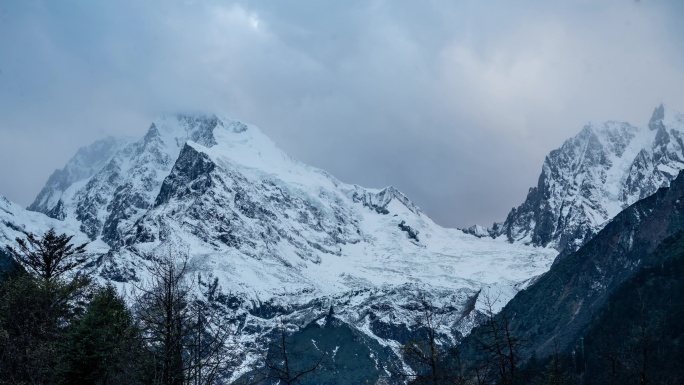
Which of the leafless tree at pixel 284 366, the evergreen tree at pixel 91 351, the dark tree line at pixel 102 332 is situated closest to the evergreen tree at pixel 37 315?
the dark tree line at pixel 102 332

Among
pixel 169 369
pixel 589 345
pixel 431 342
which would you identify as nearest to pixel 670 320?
pixel 589 345

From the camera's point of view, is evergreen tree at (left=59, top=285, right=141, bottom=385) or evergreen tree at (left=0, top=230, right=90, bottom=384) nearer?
evergreen tree at (left=0, top=230, right=90, bottom=384)

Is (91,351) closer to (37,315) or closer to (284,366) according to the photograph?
(37,315)

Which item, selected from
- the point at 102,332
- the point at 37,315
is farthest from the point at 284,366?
the point at 37,315

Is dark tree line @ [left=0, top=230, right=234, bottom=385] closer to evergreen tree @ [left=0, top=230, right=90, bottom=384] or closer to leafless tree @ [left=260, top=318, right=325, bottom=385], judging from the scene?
evergreen tree @ [left=0, top=230, right=90, bottom=384]

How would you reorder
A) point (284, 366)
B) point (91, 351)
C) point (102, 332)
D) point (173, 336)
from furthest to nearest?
point (102, 332), point (91, 351), point (284, 366), point (173, 336)

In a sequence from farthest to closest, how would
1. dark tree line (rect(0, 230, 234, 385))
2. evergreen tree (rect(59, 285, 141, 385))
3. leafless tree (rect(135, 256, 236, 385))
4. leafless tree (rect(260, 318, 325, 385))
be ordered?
evergreen tree (rect(59, 285, 141, 385)) < leafless tree (rect(260, 318, 325, 385)) < dark tree line (rect(0, 230, 234, 385)) < leafless tree (rect(135, 256, 236, 385))

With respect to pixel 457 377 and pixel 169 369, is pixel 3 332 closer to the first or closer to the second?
pixel 169 369

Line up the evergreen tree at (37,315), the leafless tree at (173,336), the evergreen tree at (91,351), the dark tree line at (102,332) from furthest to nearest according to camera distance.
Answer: the evergreen tree at (91,351), the evergreen tree at (37,315), the dark tree line at (102,332), the leafless tree at (173,336)

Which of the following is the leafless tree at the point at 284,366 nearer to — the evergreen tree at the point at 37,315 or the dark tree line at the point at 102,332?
the dark tree line at the point at 102,332

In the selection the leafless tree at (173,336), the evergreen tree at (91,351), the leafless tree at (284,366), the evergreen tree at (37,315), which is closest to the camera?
the leafless tree at (173,336)

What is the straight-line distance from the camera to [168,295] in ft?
104

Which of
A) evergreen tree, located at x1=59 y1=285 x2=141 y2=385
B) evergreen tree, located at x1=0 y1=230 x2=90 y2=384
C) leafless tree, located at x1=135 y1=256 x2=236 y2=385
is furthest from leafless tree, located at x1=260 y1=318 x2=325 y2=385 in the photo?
evergreen tree, located at x1=0 y1=230 x2=90 y2=384

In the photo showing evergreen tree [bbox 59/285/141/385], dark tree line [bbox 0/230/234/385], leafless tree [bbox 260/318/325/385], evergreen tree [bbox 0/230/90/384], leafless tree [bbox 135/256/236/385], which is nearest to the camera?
leafless tree [bbox 135/256/236/385]
